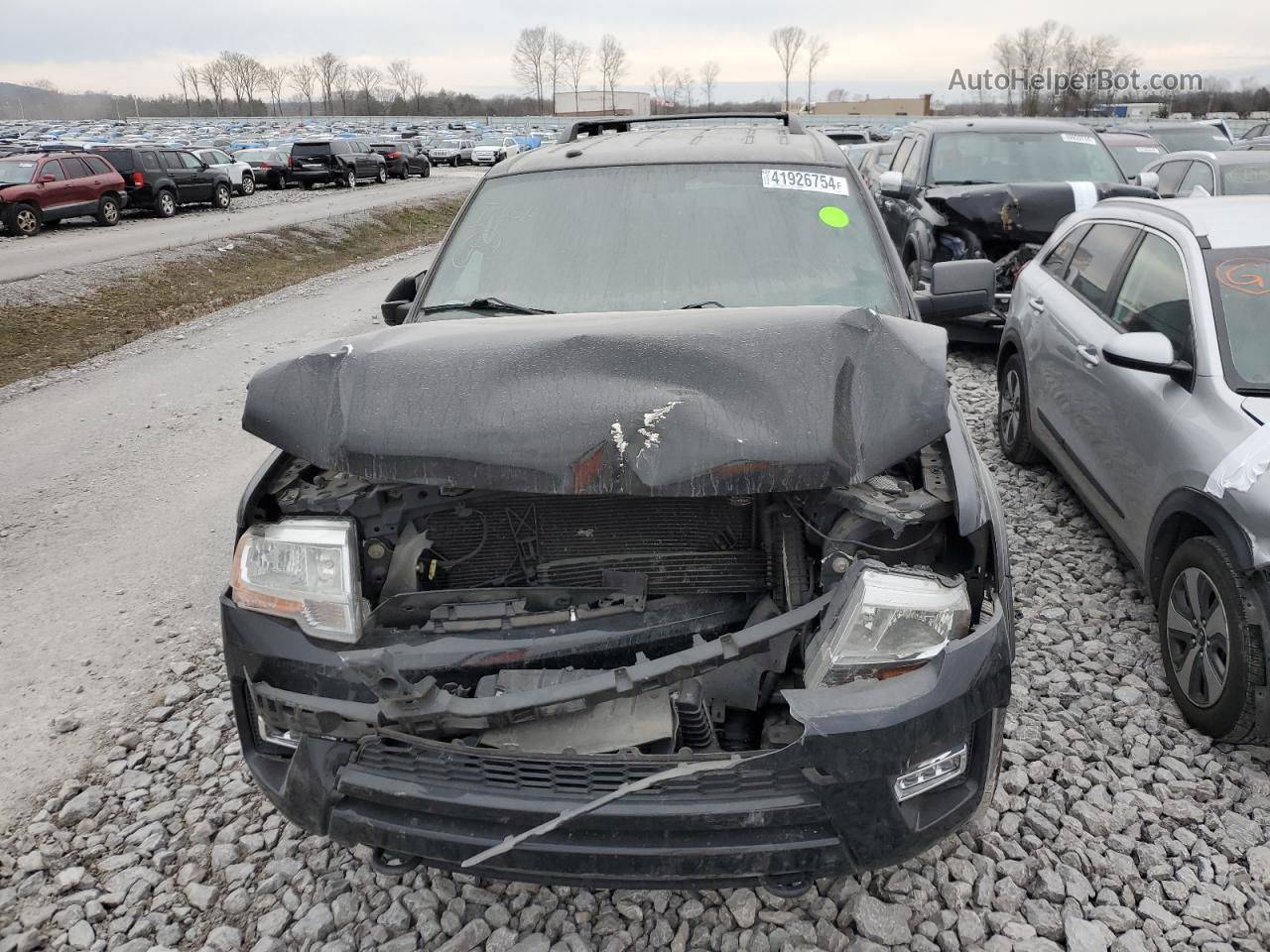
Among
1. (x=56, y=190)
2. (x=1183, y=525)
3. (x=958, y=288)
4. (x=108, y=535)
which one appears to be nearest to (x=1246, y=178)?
(x=958, y=288)

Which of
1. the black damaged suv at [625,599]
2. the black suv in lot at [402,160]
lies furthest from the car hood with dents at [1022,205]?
the black suv in lot at [402,160]

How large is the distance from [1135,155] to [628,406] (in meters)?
13.1

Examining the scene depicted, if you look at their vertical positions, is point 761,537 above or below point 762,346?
below

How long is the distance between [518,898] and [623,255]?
218cm

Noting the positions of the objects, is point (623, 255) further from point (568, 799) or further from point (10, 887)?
point (10, 887)

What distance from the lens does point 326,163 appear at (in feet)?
97.7

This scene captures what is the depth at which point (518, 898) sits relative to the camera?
2588mm

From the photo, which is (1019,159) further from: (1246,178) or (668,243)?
(668,243)

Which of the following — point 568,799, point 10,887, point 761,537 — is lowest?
point 10,887

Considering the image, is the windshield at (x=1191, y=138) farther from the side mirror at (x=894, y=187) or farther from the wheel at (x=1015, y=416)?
the wheel at (x=1015, y=416)

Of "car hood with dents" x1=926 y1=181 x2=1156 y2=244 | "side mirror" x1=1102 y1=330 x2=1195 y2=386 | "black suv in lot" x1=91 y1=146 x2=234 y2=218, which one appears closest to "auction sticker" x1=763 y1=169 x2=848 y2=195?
"side mirror" x1=1102 y1=330 x2=1195 y2=386

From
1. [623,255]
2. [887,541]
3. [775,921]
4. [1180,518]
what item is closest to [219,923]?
[775,921]

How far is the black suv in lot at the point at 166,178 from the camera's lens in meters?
21.5

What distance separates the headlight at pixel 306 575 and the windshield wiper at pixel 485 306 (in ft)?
3.73
